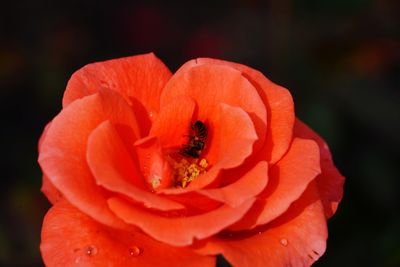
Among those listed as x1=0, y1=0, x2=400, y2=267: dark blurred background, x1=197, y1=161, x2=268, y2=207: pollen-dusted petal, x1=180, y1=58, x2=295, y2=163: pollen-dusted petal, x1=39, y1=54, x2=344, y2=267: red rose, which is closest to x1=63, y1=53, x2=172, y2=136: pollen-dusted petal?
x1=39, y1=54, x2=344, y2=267: red rose

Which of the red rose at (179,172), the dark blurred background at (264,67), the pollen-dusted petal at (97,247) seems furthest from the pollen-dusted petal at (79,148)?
the dark blurred background at (264,67)

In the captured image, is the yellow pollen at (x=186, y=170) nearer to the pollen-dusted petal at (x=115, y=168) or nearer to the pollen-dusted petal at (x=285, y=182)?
the pollen-dusted petal at (x=115, y=168)

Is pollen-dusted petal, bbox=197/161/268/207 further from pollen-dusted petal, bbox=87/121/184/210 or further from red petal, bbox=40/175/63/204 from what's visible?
red petal, bbox=40/175/63/204

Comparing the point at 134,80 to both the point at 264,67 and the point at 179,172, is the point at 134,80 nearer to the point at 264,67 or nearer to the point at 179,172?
the point at 179,172

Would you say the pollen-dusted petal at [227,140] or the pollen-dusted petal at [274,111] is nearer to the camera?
the pollen-dusted petal at [227,140]

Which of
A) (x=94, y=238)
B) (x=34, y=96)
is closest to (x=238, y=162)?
(x=94, y=238)

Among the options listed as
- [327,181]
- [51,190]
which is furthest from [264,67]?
[51,190]

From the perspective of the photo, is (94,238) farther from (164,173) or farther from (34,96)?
(34,96)
